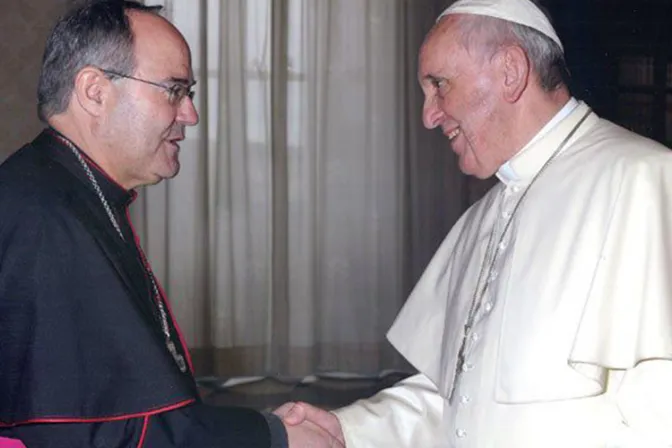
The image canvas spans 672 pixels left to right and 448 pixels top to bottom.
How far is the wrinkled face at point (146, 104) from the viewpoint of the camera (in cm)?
213

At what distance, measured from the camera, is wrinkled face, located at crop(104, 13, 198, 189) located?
2131 mm

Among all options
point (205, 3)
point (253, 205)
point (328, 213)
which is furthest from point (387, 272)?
point (205, 3)

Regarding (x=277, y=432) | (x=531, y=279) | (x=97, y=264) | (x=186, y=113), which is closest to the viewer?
(x=97, y=264)

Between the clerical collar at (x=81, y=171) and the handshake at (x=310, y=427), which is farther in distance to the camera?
the handshake at (x=310, y=427)

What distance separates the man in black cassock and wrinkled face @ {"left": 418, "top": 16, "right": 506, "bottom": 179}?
1.73 feet

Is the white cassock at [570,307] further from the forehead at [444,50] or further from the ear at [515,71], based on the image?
the forehead at [444,50]

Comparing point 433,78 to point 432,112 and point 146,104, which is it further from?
point 146,104

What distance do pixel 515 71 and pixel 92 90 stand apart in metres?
0.86

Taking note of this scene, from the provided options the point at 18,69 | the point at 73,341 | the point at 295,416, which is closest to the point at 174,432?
the point at 73,341

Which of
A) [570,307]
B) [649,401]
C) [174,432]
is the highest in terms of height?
[570,307]

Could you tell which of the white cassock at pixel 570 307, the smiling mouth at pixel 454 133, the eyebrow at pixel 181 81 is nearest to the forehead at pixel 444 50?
the smiling mouth at pixel 454 133

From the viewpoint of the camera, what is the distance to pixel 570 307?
1942 mm

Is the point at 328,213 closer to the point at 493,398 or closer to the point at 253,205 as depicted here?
the point at 253,205

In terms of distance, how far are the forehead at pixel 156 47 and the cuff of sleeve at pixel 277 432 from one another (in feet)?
2.47
